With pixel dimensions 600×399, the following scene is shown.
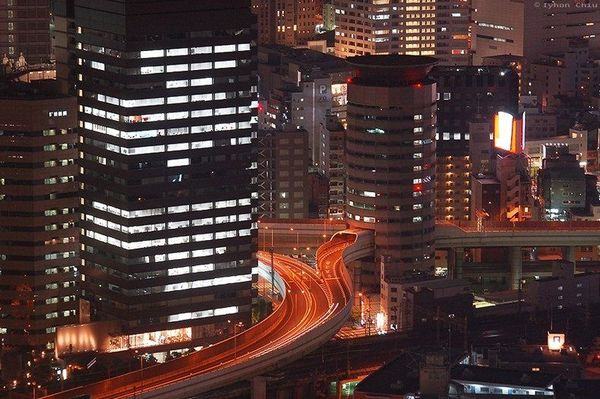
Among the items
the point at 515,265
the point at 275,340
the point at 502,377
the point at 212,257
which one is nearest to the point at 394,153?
the point at 515,265

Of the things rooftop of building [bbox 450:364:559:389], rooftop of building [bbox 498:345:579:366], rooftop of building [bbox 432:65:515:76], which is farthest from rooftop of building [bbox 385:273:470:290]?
rooftop of building [bbox 450:364:559:389]

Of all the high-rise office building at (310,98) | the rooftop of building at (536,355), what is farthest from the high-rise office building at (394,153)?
the rooftop of building at (536,355)

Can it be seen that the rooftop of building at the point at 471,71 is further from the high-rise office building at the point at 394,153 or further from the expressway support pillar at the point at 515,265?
the high-rise office building at the point at 394,153

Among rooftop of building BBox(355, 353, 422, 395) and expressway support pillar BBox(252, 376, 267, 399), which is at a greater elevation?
rooftop of building BBox(355, 353, 422, 395)

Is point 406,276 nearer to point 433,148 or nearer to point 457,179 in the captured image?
point 433,148

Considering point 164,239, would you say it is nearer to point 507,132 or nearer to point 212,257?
point 212,257

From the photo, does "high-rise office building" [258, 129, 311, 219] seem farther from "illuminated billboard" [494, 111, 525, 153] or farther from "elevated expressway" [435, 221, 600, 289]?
"illuminated billboard" [494, 111, 525, 153]

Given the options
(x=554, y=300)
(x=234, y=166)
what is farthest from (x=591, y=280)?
(x=234, y=166)
